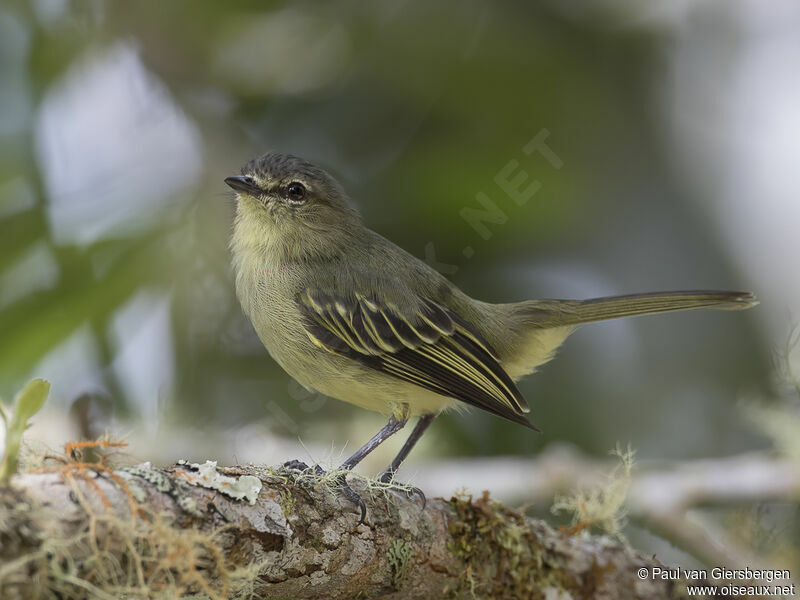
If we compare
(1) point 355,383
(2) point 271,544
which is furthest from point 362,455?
(2) point 271,544

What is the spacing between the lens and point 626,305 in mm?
4000

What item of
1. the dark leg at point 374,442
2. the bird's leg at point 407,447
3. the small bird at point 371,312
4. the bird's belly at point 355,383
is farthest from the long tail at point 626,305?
the dark leg at point 374,442

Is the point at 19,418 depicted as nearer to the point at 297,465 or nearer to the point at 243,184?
the point at 297,465

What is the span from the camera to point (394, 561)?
8.46 ft

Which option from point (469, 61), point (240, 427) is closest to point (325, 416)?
point (240, 427)

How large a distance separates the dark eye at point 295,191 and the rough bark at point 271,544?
1.78 metres

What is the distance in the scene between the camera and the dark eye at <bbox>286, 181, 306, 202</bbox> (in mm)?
4031

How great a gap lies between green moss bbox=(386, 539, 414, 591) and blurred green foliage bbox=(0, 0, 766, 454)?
2345mm

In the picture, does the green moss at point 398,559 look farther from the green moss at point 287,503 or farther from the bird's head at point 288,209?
the bird's head at point 288,209

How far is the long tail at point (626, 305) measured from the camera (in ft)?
13.0

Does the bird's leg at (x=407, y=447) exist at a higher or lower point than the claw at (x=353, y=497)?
higher

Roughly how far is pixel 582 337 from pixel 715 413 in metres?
1.20

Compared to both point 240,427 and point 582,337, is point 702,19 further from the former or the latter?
point 240,427

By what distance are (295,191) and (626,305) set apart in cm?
173
